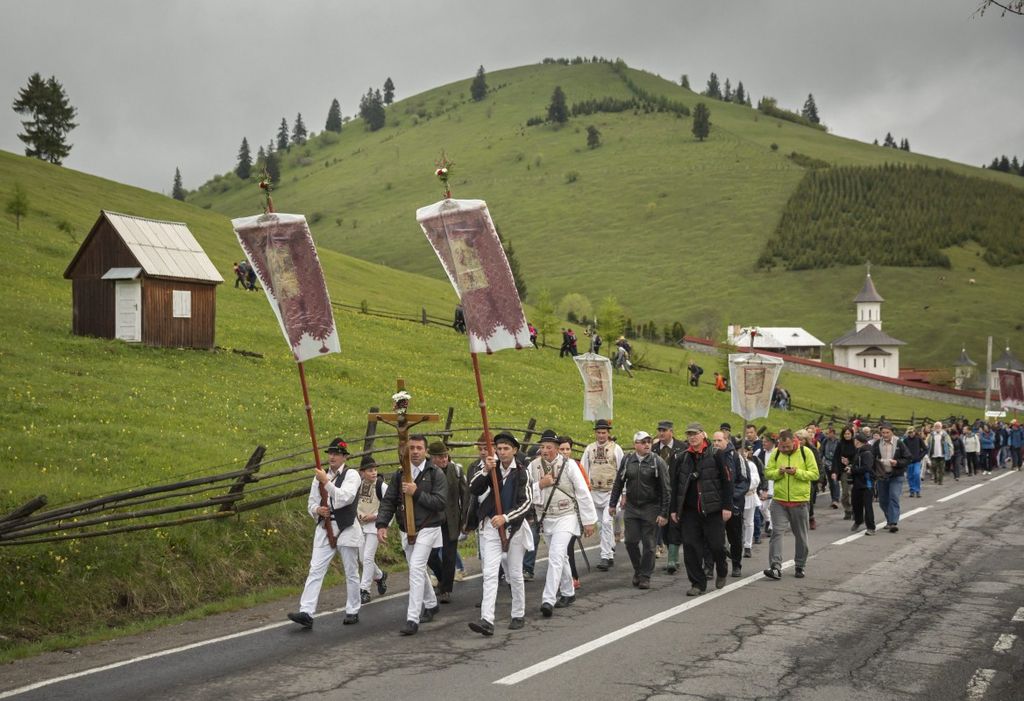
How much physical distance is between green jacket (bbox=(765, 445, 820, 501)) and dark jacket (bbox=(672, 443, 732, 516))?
1.37m

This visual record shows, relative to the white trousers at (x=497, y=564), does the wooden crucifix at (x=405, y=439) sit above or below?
above

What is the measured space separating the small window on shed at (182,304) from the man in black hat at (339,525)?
25772 millimetres

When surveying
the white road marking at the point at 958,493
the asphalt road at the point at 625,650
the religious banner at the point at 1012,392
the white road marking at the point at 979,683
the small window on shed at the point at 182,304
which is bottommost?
the white road marking at the point at 958,493

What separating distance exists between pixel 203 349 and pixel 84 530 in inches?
904

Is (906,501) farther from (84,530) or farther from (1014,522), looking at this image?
(84,530)

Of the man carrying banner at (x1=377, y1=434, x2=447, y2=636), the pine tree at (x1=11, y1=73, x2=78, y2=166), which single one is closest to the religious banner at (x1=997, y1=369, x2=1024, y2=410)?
the man carrying banner at (x1=377, y1=434, x2=447, y2=636)

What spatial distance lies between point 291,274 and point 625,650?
19.9 feet

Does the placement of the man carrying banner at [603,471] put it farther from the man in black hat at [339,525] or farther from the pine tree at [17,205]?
the pine tree at [17,205]

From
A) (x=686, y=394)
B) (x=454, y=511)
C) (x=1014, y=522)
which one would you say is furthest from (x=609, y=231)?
(x=454, y=511)

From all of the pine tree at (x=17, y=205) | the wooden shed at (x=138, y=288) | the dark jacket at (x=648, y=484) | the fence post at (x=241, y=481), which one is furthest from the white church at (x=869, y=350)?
the fence post at (x=241, y=481)

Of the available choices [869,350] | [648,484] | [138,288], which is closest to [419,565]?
[648,484]

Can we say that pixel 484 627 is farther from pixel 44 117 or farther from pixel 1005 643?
pixel 44 117

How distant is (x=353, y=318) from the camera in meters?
56.1

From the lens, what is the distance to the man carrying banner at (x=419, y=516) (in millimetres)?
11617
